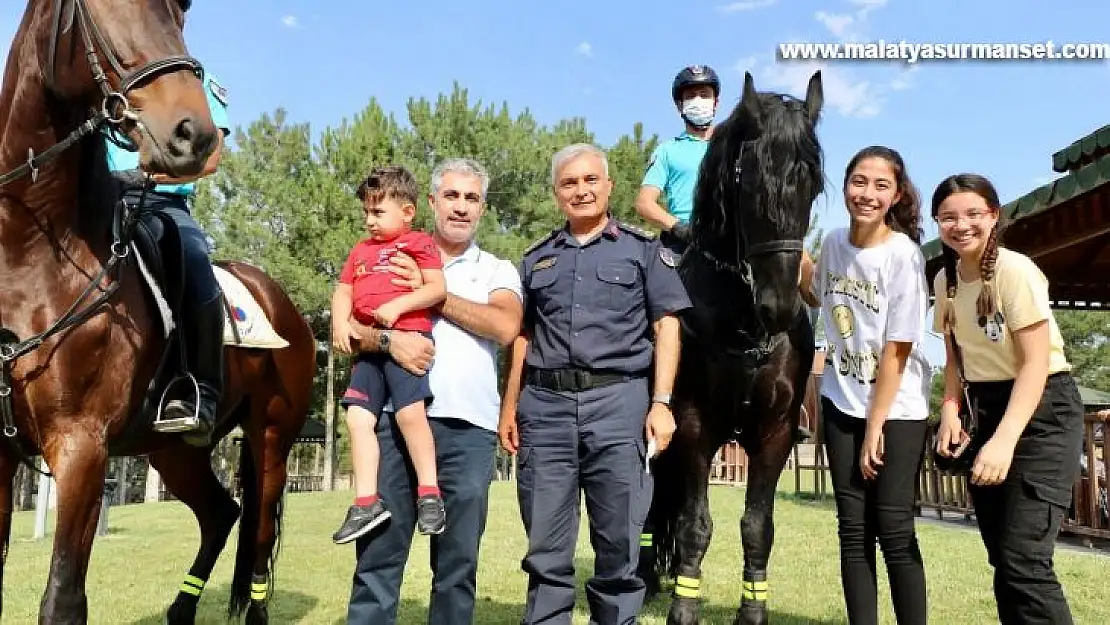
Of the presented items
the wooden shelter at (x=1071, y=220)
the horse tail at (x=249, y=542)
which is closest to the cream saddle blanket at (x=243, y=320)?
the horse tail at (x=249, y=542)

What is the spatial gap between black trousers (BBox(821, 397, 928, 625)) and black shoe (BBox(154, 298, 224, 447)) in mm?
2881

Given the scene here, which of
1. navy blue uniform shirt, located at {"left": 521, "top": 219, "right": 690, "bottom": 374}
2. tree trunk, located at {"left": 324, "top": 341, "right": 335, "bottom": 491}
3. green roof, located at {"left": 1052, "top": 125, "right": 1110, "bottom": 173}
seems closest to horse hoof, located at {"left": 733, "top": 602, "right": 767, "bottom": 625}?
navy blue uniform shirt, located at {"left": 521, "top": 219, "right": 690, "bottom": 374}

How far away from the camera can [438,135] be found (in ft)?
109

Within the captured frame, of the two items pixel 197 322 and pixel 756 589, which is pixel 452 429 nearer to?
pixel 197 322

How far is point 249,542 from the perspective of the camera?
18.4 ft

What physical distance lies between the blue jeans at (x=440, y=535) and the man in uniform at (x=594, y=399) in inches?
9.1

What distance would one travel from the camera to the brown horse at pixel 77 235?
274 cm

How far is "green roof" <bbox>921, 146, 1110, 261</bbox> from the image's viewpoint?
662cm

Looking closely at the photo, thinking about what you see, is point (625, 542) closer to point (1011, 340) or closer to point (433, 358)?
point (433, 358)

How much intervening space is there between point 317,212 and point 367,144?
335 centimetres

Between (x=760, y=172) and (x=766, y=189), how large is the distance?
0.33 feet

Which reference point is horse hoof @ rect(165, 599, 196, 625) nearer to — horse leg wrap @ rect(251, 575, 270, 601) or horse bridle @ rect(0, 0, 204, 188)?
horse leg wrap @ rect(251, 575, 270, 601)

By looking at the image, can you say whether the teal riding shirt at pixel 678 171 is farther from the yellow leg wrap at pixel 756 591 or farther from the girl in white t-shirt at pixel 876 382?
the yellow leg wrap at pixel 756 591

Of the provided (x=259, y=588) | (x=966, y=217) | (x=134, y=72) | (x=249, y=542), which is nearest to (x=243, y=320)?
(x=249, y=542)
